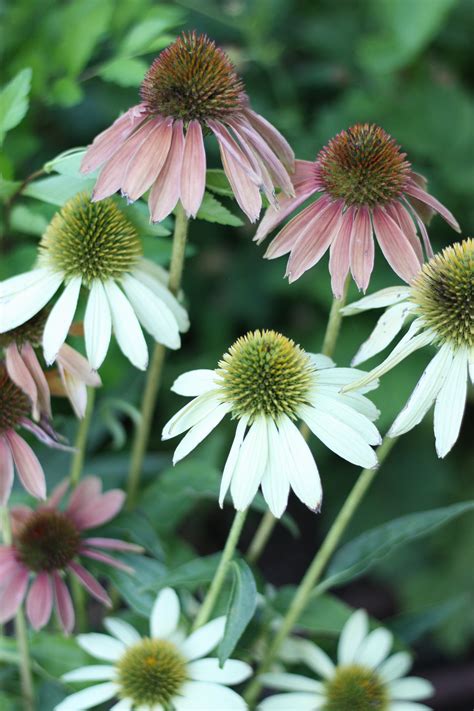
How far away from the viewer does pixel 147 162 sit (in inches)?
18.6

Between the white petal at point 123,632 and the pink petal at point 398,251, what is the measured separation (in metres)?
0.31

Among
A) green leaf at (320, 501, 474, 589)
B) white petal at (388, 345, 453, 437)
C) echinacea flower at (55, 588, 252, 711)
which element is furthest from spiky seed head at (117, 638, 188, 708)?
white petal at (388, 345, 453, 437)

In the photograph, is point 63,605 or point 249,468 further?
point 63,605

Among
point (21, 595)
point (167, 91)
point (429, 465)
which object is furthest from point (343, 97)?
point (21, 595)

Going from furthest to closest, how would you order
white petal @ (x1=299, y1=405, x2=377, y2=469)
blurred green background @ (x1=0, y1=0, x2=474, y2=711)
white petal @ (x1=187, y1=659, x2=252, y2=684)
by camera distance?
blurred green background @ (x1=0, y1=0, x2=474, y2=711), white petal @ (x1=187, y1=659, x2=252, y2=684), white petal @ (x1=299, y1=405, x2=377, y2=469)

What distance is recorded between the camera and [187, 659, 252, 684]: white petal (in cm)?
52

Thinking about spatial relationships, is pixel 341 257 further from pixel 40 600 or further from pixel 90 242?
pixel 40 600

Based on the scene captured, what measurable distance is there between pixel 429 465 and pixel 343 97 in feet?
1.84

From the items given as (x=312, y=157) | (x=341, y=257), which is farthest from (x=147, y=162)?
(x=312, y=157)

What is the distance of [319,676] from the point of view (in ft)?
2.09

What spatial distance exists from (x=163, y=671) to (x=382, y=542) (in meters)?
0.17

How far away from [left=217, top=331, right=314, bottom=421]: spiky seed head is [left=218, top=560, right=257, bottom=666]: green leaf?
0.32ft

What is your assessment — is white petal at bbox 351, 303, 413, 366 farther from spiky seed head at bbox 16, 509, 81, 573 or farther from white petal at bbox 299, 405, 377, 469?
spiky seed head at bbox 16, 509, 81, 573

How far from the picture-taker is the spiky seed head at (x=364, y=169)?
1.58 feet
